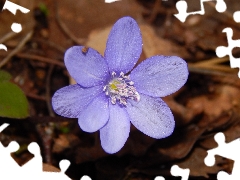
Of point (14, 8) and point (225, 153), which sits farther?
point (14, 8)

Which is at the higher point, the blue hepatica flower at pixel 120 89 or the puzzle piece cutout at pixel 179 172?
the blue hepatica flower at pixel 120 89

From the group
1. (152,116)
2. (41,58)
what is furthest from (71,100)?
(41,58)

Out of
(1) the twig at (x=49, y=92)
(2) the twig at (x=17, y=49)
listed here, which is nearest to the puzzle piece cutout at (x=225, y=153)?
(1) the twig at (x=49, y=92)

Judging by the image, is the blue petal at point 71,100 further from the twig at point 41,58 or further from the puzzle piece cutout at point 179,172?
the twig at point 41,58

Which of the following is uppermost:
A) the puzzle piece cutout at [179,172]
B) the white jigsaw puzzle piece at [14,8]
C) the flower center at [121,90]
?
the white jigsaw puzzle piece at [14,8]

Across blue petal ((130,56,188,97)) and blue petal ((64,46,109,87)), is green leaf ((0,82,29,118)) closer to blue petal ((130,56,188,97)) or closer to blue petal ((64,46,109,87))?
blue petal ((64,46,109,87))

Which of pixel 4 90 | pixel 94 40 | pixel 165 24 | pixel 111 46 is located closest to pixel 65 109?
pixel 111 46

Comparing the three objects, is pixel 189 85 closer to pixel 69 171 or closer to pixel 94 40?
pixel 94 40

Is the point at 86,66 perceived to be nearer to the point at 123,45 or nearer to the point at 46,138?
the point at 123,45
